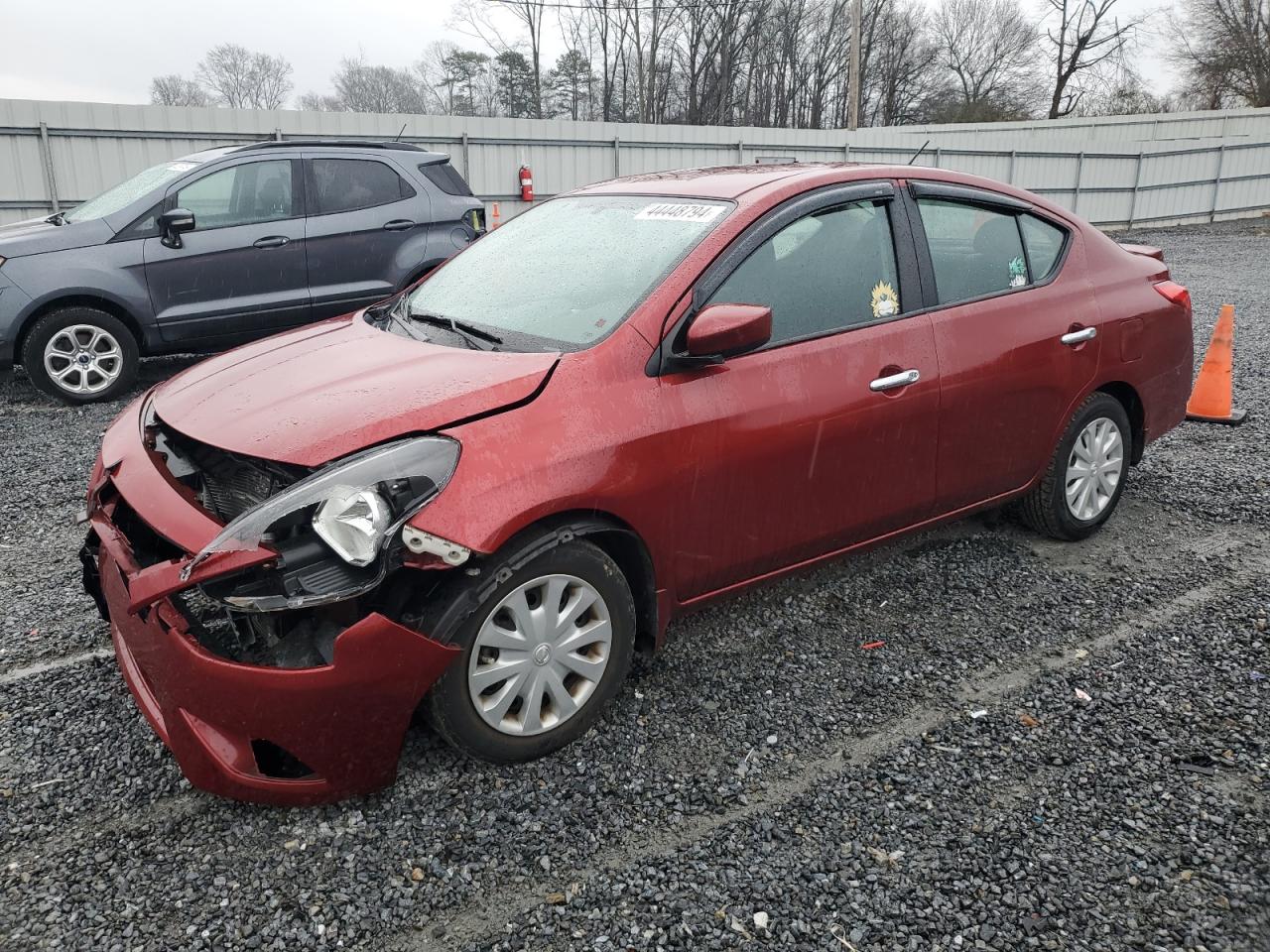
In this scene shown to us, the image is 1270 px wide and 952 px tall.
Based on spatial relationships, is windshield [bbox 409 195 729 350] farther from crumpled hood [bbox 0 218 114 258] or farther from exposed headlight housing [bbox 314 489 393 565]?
crumpled hood [bbox 0 218 114 258]

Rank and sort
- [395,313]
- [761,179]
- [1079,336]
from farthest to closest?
1. [1079,336]
2. [395,313]
3. [761,179]

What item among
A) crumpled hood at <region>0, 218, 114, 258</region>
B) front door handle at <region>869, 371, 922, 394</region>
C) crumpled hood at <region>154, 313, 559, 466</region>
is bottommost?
front door handle at <region>869, 371, 922, 394</region>

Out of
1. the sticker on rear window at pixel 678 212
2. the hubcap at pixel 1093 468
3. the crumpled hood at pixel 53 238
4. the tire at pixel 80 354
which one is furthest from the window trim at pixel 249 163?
the hubcap at pixel 1093 468

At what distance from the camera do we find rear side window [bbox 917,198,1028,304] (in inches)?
147

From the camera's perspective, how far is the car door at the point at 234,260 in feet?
24.0

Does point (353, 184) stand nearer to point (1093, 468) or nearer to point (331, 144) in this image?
point (331, 144)

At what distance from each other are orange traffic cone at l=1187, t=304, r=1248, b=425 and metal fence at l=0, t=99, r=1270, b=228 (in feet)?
8.73

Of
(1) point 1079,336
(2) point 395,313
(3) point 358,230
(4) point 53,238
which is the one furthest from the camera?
(3) point 358,230

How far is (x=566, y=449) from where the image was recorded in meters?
2.69

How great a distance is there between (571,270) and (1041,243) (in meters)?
2.15

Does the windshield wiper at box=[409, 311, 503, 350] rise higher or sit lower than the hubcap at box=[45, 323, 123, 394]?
higher

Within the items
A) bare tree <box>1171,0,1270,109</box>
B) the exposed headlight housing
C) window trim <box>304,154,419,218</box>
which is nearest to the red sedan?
the exposed headlight housing

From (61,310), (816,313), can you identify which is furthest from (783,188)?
(61,310)

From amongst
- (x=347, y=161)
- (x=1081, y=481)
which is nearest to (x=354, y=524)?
(x=1081, y=481)
